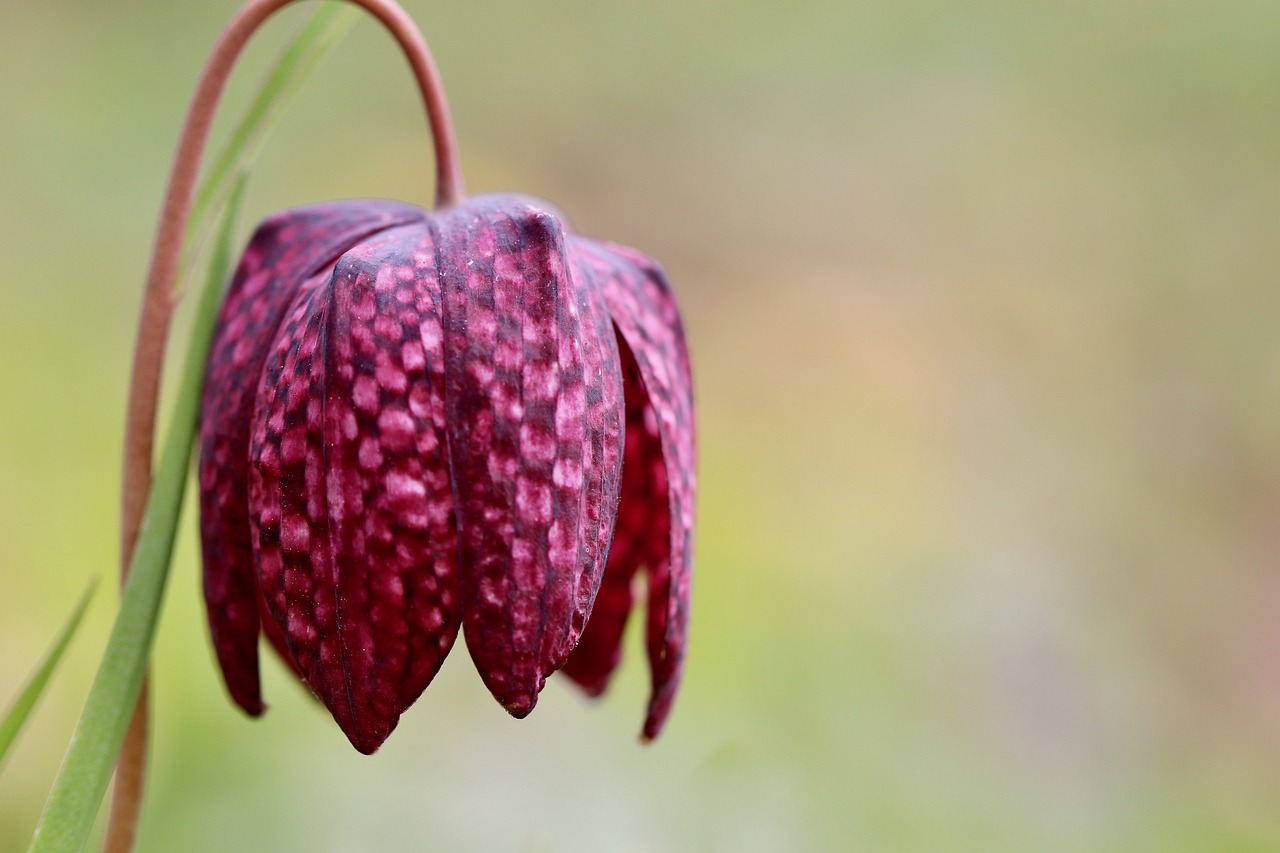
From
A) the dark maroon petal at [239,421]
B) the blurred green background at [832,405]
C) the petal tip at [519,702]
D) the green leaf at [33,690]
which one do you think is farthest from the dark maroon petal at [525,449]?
the blurred green background at [832,405]

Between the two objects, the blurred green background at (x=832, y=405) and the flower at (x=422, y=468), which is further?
the blurred green background at (x=832, y=405)

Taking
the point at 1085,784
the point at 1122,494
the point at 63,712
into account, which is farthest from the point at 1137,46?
the point at 63,712

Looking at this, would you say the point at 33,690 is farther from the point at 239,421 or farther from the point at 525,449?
the point at 525,449

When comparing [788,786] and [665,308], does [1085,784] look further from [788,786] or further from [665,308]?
[665,308]

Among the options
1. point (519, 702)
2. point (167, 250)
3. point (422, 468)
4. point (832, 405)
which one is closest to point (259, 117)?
point (167, 250)

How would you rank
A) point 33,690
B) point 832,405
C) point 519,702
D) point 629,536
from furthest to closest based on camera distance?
point 832,405, point 629,536, point 33,690, point 519,702

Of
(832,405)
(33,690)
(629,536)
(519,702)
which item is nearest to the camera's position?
(519,702)

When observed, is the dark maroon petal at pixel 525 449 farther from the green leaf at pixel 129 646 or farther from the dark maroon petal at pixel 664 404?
the green leaf at pixel 129 646
